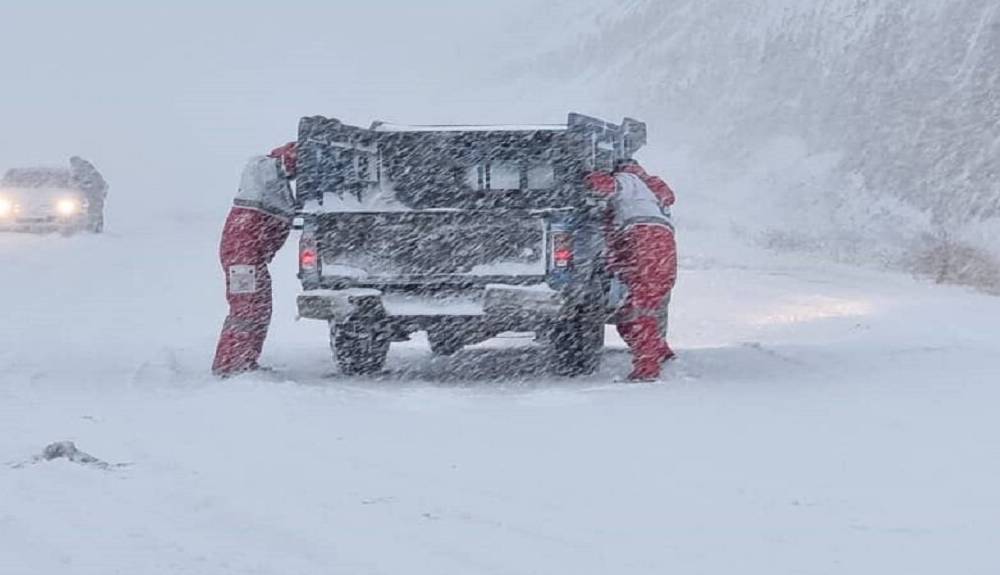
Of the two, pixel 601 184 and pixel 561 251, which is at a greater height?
pixel 601 184

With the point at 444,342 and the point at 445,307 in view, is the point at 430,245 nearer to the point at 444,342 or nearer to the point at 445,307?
the point at 445,307

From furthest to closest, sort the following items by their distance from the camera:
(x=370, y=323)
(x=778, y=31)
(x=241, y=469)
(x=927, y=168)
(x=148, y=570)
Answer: (x=778, y=31) < (x=927, y=168) < (x=370, y=323) < (x=241, y=469) < (x=148, y=570)

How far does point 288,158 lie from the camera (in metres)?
11.5

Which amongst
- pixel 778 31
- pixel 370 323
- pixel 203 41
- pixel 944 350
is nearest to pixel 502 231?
pixel 370 323

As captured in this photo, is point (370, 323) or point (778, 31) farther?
point (778, 31)

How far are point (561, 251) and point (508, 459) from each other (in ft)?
11.0

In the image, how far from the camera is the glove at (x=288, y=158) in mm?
11484

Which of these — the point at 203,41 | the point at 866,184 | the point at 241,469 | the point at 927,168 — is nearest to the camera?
the point at 241,469

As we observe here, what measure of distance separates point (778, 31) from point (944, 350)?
129 ft

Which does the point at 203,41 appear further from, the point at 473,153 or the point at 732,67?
the point at 473,153

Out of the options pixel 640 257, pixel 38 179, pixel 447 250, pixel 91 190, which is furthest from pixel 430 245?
pixel 38 179

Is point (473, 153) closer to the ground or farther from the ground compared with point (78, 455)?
farther from the ground

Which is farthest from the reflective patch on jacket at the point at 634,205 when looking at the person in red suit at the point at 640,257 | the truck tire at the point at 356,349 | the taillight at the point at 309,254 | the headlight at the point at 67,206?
the headlight at the point at 67,206

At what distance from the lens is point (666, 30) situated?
58531 mm
